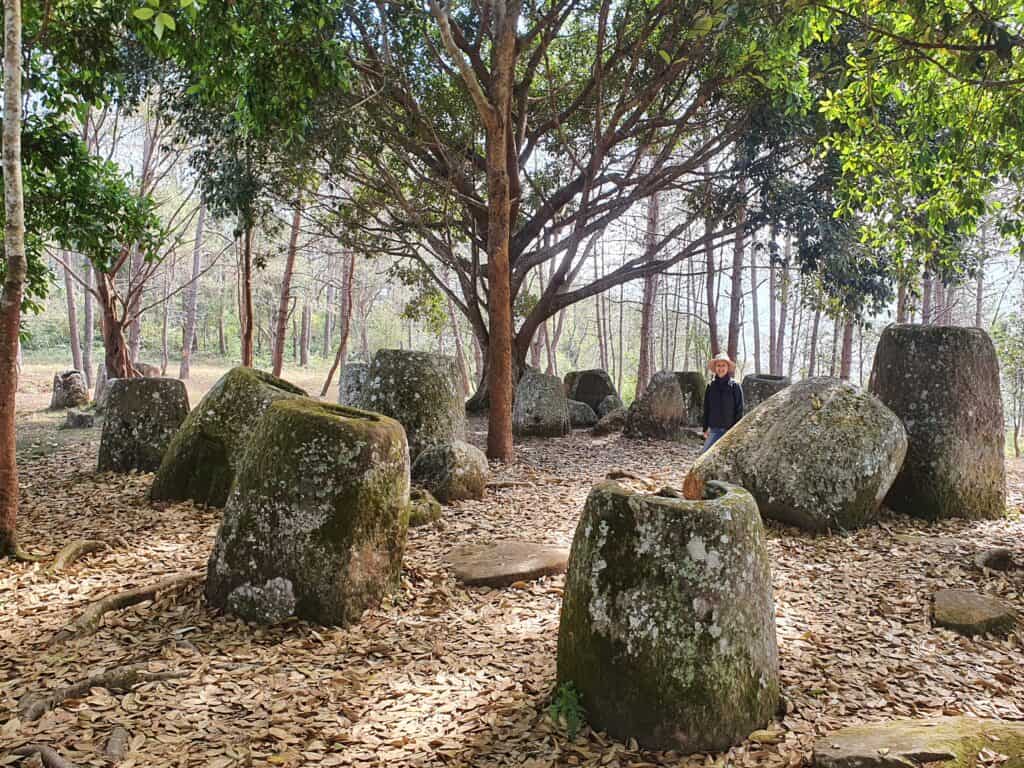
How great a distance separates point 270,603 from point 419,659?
1010 mm

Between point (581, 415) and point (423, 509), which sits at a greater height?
point (581, 415)

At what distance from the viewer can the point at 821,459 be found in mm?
6148

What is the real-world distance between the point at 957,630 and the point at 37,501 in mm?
8078

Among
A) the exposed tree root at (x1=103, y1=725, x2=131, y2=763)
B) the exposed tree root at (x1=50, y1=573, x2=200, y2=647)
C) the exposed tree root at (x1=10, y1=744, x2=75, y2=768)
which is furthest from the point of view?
the exposed tree root at (x1=50, y1=573, x2=200, y2=647)

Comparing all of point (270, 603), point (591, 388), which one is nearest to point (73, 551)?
point (270, 603)

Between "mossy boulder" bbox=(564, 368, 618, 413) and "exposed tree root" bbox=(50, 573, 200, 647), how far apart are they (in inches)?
481

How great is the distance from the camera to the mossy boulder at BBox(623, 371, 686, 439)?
12398 millimetres

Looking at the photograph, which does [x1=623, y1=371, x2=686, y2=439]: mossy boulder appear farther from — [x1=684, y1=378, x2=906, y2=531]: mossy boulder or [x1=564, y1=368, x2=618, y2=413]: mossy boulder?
[x1=684, y1=378, x2=906, y2=531]: mossy boulder

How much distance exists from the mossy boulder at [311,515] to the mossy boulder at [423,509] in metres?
1.85

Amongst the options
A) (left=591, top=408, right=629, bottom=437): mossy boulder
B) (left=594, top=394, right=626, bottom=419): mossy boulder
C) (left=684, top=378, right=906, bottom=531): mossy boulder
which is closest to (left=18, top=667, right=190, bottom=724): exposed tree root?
(left=684, top=378, right=906, bottom=531): mossy boulder

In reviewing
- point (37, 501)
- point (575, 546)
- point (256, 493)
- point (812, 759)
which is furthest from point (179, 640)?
point (37, 501)

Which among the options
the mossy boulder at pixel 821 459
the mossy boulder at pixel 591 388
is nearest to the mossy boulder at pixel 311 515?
the mossy boulder at pixel 821 459

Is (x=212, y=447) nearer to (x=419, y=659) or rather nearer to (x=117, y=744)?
(x=419, y=659)

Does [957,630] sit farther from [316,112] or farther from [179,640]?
[316,112]
